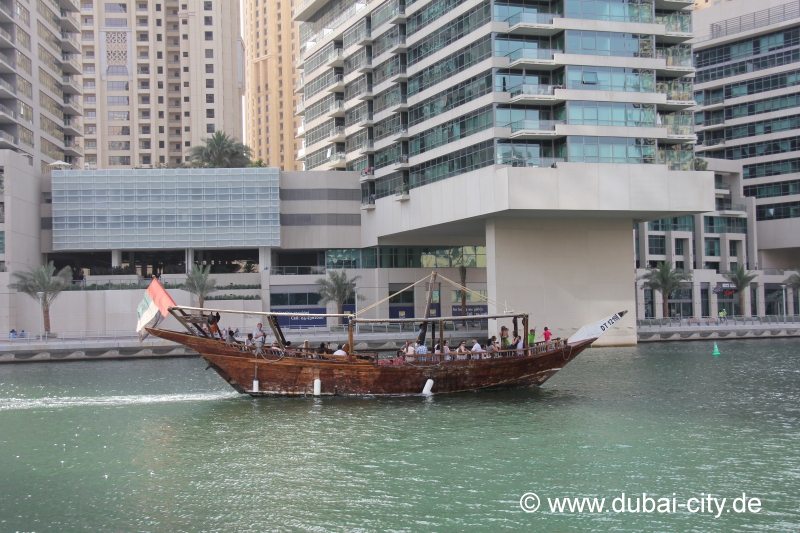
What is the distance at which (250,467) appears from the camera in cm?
2256

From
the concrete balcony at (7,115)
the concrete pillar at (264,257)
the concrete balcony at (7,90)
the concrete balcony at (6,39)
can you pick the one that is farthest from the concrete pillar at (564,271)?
the concrete balcony at (6,39)

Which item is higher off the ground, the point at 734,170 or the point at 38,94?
the point at 38,94

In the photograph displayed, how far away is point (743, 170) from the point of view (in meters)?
102

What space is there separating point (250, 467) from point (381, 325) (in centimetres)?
4701

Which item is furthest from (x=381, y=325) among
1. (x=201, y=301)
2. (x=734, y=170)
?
(x=734, y=170)

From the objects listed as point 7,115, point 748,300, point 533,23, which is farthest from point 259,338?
point 748,300

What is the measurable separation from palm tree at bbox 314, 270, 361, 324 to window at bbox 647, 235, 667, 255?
37543mm

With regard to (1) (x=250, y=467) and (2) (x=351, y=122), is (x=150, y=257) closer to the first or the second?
(2) (x=351, y=122)

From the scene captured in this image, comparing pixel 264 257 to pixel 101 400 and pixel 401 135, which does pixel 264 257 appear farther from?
pixel 101 400

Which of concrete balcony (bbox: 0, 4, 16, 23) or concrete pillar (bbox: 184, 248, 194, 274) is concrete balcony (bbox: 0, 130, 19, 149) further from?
concrete pillar (bbox: 184, 248, 194, 274)

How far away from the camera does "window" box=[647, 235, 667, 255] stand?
3693 inches

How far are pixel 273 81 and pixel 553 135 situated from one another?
423 ft

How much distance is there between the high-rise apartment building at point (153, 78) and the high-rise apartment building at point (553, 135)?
72931 millimetres

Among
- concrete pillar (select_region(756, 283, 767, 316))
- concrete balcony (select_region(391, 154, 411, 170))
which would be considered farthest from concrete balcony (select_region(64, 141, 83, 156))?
concrete pillar (select_region(756, 283, 767, 316))
